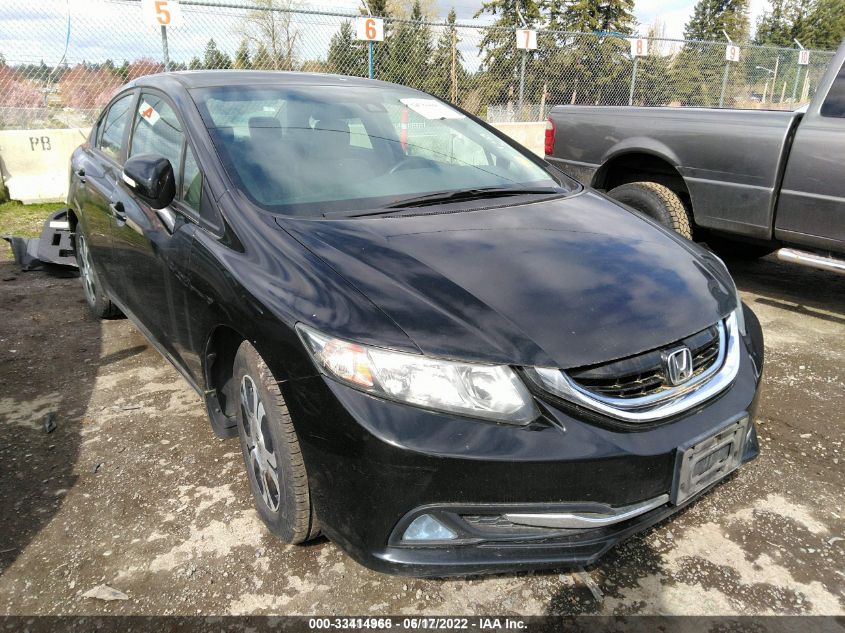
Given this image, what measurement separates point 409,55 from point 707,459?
994 cm

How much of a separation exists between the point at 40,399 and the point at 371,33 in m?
7.34

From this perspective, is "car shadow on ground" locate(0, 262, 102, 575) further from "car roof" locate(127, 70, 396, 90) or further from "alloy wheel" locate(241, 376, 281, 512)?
"car roof" locate(127, 70, 396, 90)

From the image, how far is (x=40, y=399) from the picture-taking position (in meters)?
3.38

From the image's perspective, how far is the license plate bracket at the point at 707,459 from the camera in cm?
189

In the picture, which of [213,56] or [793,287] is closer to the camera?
[793,287]

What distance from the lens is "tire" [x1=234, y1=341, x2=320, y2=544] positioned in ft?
6.56

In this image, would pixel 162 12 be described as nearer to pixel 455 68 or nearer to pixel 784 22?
pixel 455 68

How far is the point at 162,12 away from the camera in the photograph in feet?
25.3

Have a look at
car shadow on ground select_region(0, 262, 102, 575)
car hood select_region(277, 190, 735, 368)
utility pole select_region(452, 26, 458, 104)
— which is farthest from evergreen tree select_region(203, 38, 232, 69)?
car hood select_region(277, 190, 735, 368)

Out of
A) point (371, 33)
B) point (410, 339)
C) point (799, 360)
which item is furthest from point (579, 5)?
point (410, 339)

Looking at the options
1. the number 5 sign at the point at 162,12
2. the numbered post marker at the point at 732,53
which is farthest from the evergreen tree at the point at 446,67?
the numbered post marker at the point at 732,53

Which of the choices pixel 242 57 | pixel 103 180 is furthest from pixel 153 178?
pixel 242 57

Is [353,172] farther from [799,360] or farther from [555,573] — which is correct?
[799,360]

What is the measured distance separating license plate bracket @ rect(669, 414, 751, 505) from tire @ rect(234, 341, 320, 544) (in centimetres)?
111
